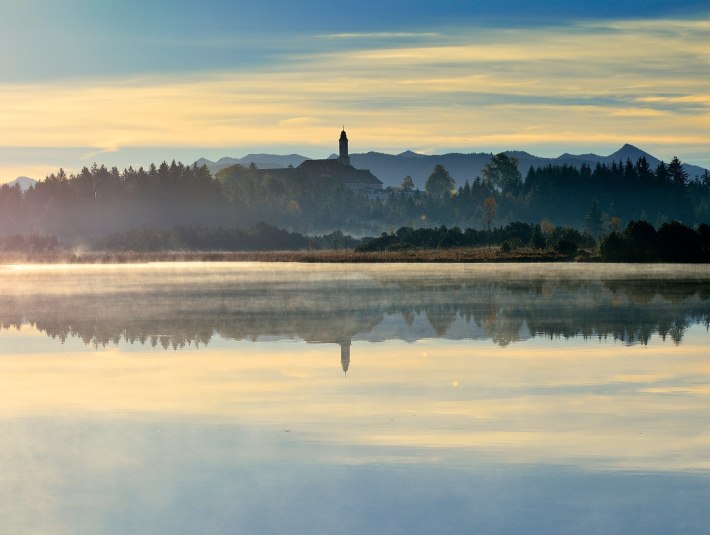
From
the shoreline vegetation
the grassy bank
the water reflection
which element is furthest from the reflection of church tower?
the grassy bank

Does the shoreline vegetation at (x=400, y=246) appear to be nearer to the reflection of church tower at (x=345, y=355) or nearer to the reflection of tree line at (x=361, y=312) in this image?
the reflection of tree line at (x=361, y=312)

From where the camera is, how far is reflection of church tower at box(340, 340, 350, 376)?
23.2 m

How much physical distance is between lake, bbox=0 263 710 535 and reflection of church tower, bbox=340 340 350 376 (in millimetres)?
140

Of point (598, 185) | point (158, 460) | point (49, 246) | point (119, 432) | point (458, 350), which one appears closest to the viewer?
point (158, 460)

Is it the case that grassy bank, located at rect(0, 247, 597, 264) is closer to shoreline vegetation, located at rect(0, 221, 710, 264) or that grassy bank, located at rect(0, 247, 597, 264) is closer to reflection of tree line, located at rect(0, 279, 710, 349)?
shoreline vegetation, located at rect(0, 221, 710, 264)

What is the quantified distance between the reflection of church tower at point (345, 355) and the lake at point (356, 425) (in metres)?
0.14

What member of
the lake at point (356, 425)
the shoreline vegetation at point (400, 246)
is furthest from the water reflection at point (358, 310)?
the shoreline vegetation at point (400, 246)

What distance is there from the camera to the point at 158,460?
13.7 metres

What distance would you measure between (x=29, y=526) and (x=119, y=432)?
489 cm

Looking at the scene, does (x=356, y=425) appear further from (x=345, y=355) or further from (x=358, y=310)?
(x=358, y=310)

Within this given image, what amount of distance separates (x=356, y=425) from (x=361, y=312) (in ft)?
70.9

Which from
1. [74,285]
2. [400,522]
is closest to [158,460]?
[400,522]

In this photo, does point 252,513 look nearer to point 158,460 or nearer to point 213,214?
point 158,460

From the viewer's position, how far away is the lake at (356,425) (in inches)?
444
